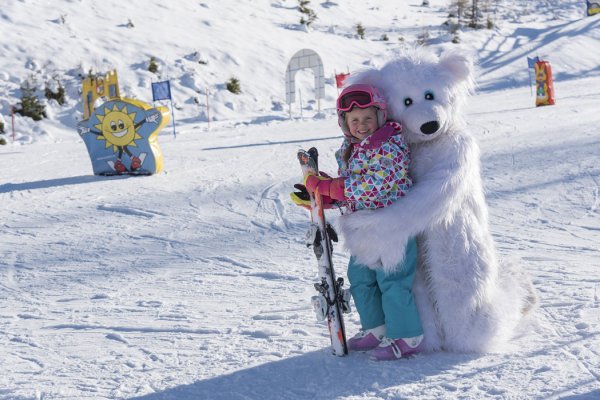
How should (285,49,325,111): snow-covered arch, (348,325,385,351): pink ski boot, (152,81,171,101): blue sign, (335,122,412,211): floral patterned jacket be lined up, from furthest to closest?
(285,49,325,111): snow-covered arch → (152,81,171,101): blue sign → (348,325,385,351): pink ski boot → (335,122,412,211): floral patterned jacket

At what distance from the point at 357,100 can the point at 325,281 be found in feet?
2.28

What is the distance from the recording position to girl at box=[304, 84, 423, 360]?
2500 mm

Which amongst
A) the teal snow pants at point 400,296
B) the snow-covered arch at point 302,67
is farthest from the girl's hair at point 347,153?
the snow-covered arch at point 302,67

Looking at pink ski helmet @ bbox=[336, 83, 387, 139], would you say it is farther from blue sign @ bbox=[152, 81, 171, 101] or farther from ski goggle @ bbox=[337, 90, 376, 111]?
blue sign @ bbox=[152, 81, 171, 101]

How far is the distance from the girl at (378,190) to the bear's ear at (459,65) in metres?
0.30

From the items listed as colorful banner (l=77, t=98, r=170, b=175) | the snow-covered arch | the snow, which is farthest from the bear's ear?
the snow-covered arch

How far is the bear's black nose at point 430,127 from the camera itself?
2535 millimetres

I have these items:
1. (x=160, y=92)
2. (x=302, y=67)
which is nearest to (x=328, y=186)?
(x=160, y=92)

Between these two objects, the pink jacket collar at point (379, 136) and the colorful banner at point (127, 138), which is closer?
the pink jacket collar at point (379, 136)

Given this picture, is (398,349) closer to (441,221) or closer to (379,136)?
(441,221)

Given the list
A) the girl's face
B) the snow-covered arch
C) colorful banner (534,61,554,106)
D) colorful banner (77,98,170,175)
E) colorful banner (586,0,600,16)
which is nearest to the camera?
the girl's face

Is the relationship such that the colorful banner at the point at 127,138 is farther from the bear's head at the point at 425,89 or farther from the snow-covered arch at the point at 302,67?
the snow-covered arch at the point at 302,67

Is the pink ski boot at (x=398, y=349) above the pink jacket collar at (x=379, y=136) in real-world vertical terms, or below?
below

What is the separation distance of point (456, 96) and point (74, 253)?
3215mm
